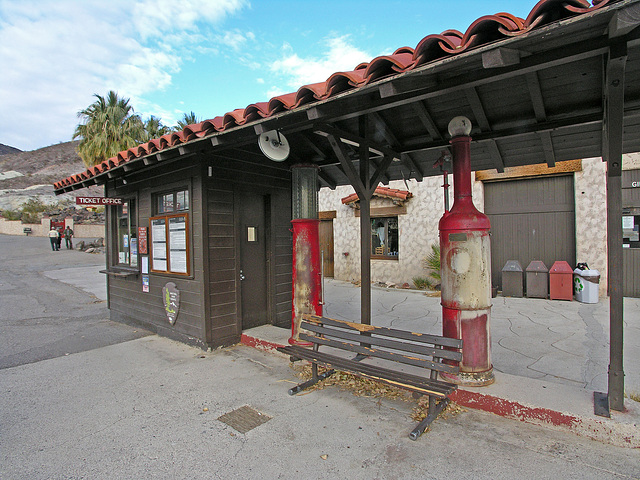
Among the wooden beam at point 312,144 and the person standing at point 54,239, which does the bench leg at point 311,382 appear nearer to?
the wooden beam at point 312,144

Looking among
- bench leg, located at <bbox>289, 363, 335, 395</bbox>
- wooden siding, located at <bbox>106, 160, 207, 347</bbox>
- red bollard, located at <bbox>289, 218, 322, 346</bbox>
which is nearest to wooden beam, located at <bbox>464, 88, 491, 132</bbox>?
red bollard, located at <bbox>289, 218, 322, 346</bbox>

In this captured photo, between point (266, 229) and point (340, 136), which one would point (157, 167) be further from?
point (340, 136)

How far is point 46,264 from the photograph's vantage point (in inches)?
666

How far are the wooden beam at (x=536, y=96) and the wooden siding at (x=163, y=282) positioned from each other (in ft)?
13.3

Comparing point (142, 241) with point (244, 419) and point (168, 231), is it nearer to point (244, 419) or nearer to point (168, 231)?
point (168, 231)

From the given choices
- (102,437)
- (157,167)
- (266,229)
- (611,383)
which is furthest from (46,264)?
(611,383)

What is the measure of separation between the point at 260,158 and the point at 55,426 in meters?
4.16

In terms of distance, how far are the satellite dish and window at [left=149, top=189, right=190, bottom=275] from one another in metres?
1.67

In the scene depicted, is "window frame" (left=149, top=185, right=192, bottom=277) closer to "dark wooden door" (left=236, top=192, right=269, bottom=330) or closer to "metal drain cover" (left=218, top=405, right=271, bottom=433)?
"dark wooden door" (left=236, top=192, right=269, bottom=330)

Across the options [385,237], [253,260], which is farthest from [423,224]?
[253,260]

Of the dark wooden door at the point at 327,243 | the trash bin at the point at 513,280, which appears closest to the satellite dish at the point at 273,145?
the trash bin at the point at 513,280

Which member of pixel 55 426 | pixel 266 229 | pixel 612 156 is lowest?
pixel 55 426

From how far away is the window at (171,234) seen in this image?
5263mm

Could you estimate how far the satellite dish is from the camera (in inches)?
171
